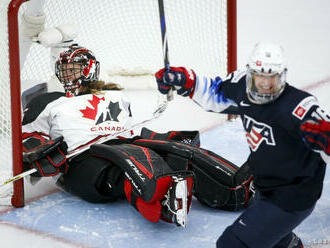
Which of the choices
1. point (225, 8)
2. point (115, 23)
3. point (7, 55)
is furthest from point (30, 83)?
point (225, 8)

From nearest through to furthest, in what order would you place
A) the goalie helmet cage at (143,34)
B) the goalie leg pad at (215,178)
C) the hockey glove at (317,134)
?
the hockey glove at (317,134), the goalie leg pad at (215,178), the goalie helmet cage at (143,34)

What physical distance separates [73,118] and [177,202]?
0.69m

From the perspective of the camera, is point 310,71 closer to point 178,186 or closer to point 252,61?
point 178,186

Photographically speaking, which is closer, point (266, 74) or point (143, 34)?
point (266, 74)

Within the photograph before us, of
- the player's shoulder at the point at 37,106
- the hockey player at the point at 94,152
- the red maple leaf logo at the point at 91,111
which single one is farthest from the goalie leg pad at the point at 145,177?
the player's shoulder at the point at 37,106

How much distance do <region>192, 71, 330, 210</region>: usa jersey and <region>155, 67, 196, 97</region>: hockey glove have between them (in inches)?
7.9

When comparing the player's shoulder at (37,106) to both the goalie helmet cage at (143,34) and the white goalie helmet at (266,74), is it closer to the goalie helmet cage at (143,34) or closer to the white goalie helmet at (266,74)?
the goalie helmet cage at (143,34)

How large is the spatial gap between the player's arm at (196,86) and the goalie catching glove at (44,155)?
Result: 2.16 feet

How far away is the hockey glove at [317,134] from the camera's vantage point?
5.28ft

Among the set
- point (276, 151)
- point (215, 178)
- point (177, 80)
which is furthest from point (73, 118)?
point (276, 151)

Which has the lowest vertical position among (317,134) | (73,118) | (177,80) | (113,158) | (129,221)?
(129,221)

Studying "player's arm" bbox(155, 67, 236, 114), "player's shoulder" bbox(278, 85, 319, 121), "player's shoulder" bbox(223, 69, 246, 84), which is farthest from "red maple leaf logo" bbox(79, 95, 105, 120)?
"player's shoulder" bbox(278, 85, 319, 121)

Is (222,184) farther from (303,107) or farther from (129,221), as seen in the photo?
(303,107)

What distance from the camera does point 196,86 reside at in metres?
1.96
